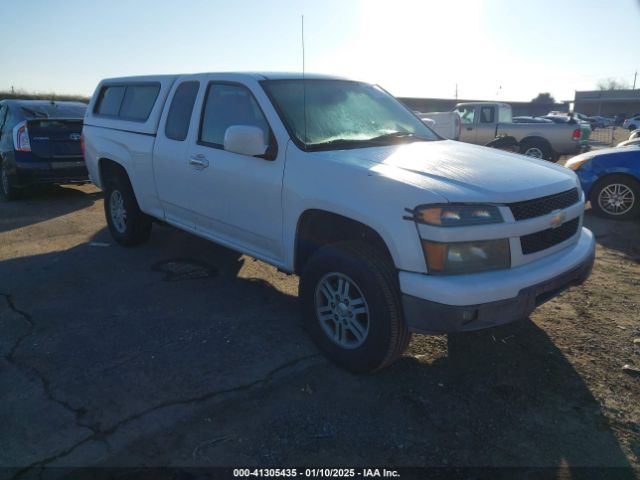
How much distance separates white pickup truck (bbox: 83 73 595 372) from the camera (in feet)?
8.96

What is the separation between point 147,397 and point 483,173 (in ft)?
8.17

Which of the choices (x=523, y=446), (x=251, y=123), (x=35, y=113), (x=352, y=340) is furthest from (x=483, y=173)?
(x=35, y=113)

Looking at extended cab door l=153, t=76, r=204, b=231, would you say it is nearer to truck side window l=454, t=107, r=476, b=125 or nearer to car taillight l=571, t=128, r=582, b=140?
car taillight l=571, t=128, r=582, b=140

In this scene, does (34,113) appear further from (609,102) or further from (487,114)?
(609,102)

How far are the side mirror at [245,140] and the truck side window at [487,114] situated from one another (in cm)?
1349

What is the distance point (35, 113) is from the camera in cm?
873

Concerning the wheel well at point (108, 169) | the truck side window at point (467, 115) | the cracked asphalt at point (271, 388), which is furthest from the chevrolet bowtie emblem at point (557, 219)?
the truck side window at point (467, 115)

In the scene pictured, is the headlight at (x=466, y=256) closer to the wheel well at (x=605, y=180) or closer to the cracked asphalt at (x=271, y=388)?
the cracked asphalt at (x=271, y=388)

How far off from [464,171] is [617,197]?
551 cm

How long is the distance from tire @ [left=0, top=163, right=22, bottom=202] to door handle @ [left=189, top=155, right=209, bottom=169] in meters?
5.66

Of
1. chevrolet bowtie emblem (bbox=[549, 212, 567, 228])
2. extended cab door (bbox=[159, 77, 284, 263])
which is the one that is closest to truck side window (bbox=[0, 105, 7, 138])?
extended cab door (bbox=[159, 77, 284, 263])

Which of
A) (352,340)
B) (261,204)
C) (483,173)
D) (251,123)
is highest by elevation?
(251,123)

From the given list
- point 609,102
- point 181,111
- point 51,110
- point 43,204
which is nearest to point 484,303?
point 181,111

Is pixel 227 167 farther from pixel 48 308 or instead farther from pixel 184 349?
pixel 48 308
